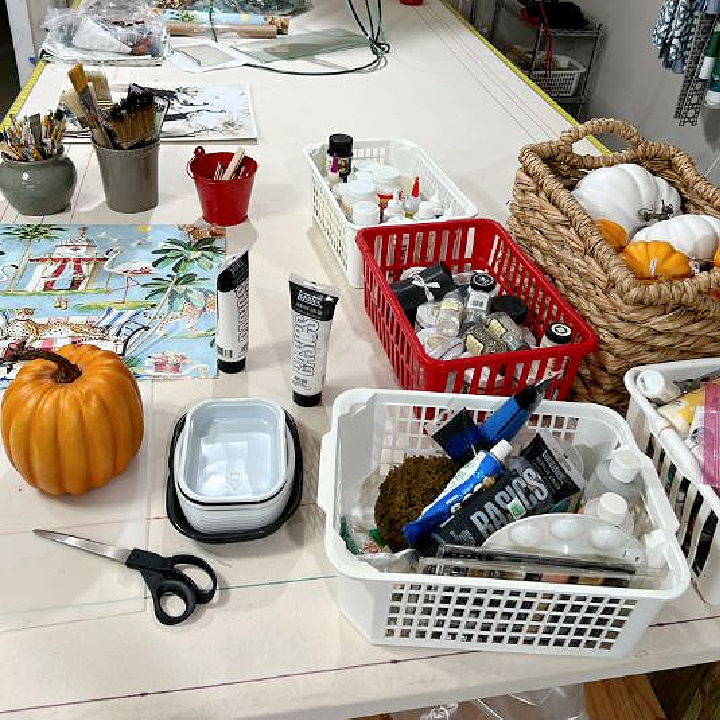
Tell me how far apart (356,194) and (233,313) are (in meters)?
0.33

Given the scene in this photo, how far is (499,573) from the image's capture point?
0.58 metres

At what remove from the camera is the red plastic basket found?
2.58 feet

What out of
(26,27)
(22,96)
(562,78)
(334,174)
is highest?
(334,174)

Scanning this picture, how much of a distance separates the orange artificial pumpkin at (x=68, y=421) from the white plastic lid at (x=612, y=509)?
44 cm

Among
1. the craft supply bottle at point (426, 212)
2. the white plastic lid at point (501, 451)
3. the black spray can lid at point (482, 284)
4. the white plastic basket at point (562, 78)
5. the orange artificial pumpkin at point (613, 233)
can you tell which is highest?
the orange artificial pumpkin at point (613, 233)

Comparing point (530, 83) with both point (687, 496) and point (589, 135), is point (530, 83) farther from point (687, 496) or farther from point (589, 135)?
point (687, 496)

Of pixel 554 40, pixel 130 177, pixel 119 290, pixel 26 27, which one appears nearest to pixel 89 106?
pixel 130 177

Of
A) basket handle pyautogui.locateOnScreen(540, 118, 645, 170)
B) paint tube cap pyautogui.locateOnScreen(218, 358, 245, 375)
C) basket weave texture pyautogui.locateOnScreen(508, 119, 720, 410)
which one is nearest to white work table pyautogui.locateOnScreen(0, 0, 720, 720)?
paint tube cap pyautogui.locateOnScreen(218, 358, 245, 375)

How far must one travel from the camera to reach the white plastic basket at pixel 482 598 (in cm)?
57

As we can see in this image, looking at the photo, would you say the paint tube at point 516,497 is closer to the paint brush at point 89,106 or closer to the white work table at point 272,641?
the white work table at point 272,641

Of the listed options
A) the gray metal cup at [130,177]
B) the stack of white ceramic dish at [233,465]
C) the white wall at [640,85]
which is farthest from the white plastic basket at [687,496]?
the white wall at [640,85]

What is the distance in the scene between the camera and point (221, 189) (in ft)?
3.75

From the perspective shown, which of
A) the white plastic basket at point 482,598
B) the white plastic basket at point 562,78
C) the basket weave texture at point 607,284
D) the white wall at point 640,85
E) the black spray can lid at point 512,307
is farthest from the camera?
the white plastic basket at point 562,78

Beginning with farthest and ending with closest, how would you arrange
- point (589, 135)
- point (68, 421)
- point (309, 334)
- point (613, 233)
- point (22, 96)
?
point (22, 96) < point (589, 135) < point (613, 233) < point (309, 334) < point (68, 421)
